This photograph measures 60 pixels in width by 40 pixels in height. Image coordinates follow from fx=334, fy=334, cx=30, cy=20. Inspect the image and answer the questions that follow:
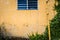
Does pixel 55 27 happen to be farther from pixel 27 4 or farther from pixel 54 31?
pixel 27 4

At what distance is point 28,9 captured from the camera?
47.3 feet

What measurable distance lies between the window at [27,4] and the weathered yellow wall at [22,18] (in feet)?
0.57

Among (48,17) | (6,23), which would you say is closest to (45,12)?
(48,17)

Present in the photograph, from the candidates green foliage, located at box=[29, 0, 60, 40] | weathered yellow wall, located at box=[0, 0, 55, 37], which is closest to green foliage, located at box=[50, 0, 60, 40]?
green foliage, located at box=[29, 0, 60, 40]

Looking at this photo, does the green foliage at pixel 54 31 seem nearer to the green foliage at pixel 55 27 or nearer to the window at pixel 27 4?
the green foliage at pixel 55 27

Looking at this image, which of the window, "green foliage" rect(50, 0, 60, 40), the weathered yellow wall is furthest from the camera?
the window

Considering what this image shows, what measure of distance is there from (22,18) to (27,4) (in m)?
0.65

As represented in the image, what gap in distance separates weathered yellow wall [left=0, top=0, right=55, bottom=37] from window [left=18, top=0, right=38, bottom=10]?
173 millimetres

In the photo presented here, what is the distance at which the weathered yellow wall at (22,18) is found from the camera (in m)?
14.2

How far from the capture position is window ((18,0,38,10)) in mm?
14433

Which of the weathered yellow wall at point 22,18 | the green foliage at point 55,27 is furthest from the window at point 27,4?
the green foliage at point 55,27

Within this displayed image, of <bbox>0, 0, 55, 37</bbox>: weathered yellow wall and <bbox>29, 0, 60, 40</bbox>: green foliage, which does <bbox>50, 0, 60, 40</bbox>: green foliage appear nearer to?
<bbox>29, 0, 60, 40</bbox>: green foliage

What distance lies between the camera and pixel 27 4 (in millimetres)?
14516

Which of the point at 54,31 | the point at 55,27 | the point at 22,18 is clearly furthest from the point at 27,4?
the point at 54,31
